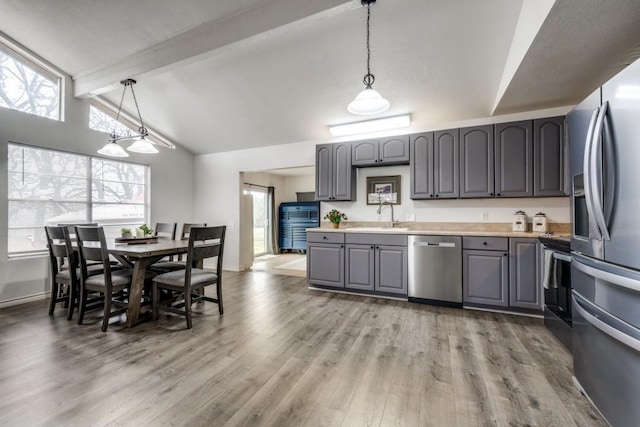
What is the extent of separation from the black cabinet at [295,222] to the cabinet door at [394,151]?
386 cm

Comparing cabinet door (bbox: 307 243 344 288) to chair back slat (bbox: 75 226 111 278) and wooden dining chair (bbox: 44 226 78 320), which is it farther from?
wooden dining chair (bbox: 44 226 78 320)

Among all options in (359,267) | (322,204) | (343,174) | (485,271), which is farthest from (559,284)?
(322,204)

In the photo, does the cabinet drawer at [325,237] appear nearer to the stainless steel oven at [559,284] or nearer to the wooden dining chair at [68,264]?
the stainless steel oven at [559,284]

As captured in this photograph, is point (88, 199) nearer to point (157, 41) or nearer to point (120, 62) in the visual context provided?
point (120, 62)

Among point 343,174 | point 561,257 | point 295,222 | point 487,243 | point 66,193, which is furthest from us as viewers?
point 295,222

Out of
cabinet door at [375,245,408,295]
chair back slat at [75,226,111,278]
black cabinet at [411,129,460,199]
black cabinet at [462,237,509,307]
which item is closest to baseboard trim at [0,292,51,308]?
chair back slat at [75,226,111,278]

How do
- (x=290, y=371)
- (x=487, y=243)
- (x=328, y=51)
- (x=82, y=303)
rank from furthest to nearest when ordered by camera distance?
(x=487, y=243) → (x=328, y=51) → (x=82, y=303) → (x=290, y=371)

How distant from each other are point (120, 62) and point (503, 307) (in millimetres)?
5701

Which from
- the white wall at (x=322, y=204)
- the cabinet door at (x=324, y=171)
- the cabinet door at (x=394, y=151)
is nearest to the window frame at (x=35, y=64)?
the white wall at (x=322, y=204)

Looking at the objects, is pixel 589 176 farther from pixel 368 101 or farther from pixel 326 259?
pixel 326 259

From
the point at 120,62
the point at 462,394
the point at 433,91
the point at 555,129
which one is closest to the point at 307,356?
the point at 462,394

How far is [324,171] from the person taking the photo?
4.50m

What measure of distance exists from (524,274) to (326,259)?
2.41m

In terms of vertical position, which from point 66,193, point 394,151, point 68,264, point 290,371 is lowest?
point 290,371
